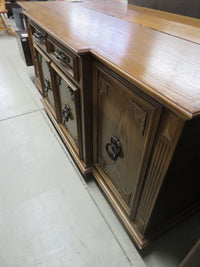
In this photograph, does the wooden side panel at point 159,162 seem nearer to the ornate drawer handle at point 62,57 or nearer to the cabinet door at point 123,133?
the cabinet door at point 123,133

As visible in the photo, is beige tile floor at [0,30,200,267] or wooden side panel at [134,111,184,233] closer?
wooden side panel at [134,111,184,233]

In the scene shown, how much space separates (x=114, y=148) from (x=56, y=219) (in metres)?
0.51

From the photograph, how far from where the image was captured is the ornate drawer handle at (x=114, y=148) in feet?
2.61

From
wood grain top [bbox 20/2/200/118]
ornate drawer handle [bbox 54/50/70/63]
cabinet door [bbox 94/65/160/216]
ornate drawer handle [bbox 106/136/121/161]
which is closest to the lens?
wood grain top [bbox 20/2/200/118]

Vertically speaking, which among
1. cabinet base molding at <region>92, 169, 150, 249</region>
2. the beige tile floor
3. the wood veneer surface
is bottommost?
the beige tile floor

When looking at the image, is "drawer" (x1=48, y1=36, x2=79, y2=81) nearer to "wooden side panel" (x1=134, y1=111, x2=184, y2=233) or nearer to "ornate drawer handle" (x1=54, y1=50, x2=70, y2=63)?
"ornate drawer handle" (x1=54, y1=50, x2=70, y2=63)

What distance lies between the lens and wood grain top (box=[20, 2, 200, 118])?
463 mm

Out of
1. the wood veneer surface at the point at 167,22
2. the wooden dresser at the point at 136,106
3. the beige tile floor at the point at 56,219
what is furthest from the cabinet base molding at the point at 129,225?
the wood veneer surface at the point at 167,22

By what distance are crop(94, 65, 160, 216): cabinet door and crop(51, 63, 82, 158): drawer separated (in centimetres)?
11

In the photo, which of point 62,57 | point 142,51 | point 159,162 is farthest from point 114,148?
point 62,57

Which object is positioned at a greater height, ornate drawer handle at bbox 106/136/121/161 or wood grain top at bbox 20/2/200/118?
wood grain top at bbox 20/2/200/118

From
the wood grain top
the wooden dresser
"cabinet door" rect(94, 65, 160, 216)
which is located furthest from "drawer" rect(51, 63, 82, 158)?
the wood grain top

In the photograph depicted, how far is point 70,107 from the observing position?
Answer: 1096 mm

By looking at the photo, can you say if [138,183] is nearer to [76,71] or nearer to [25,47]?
[76,71]
